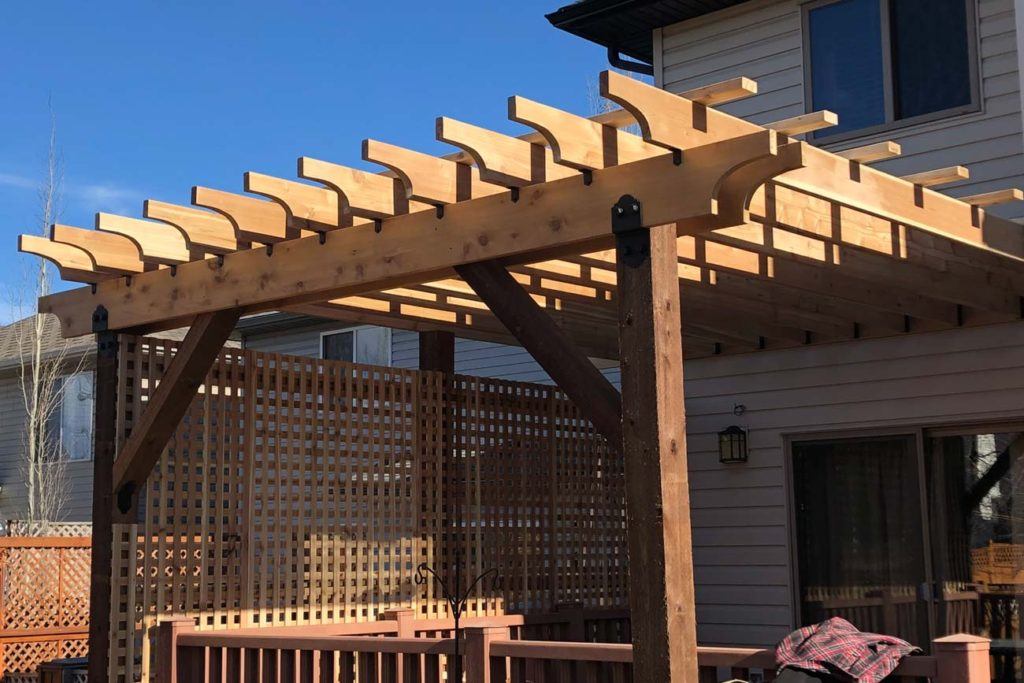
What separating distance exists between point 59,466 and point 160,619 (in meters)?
13.6

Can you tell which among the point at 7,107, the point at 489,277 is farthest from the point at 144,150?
the point at 489,277

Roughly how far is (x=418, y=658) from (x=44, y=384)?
15456 millimetres

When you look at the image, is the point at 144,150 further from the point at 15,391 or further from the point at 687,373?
the point at 687,373

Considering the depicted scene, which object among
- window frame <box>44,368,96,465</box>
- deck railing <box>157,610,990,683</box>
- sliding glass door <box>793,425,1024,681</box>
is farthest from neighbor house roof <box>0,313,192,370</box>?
deck railing <box>157,610,990,683</box>

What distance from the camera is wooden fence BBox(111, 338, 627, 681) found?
22.0ft

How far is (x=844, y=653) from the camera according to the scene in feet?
15.0

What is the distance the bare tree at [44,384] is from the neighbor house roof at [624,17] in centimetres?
1119

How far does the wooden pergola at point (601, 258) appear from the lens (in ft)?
15.1

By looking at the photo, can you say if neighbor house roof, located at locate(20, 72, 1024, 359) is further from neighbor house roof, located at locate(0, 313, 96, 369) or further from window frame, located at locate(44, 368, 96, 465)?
window frame, located at locate(44, 368, 96, 465)

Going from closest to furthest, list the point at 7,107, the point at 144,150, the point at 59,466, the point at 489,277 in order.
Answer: the point at 489,277, the point at 59,466, the point at 7,107, the point at 144,150

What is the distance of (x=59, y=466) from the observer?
19.1 metres

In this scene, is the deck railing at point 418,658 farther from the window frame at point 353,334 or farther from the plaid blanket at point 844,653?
the window frame at point 353,334

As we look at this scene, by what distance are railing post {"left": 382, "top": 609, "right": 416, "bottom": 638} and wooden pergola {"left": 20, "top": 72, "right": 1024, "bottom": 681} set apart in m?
1.65

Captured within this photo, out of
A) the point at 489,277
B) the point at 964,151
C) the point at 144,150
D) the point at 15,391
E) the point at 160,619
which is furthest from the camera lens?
the point at 144,150
